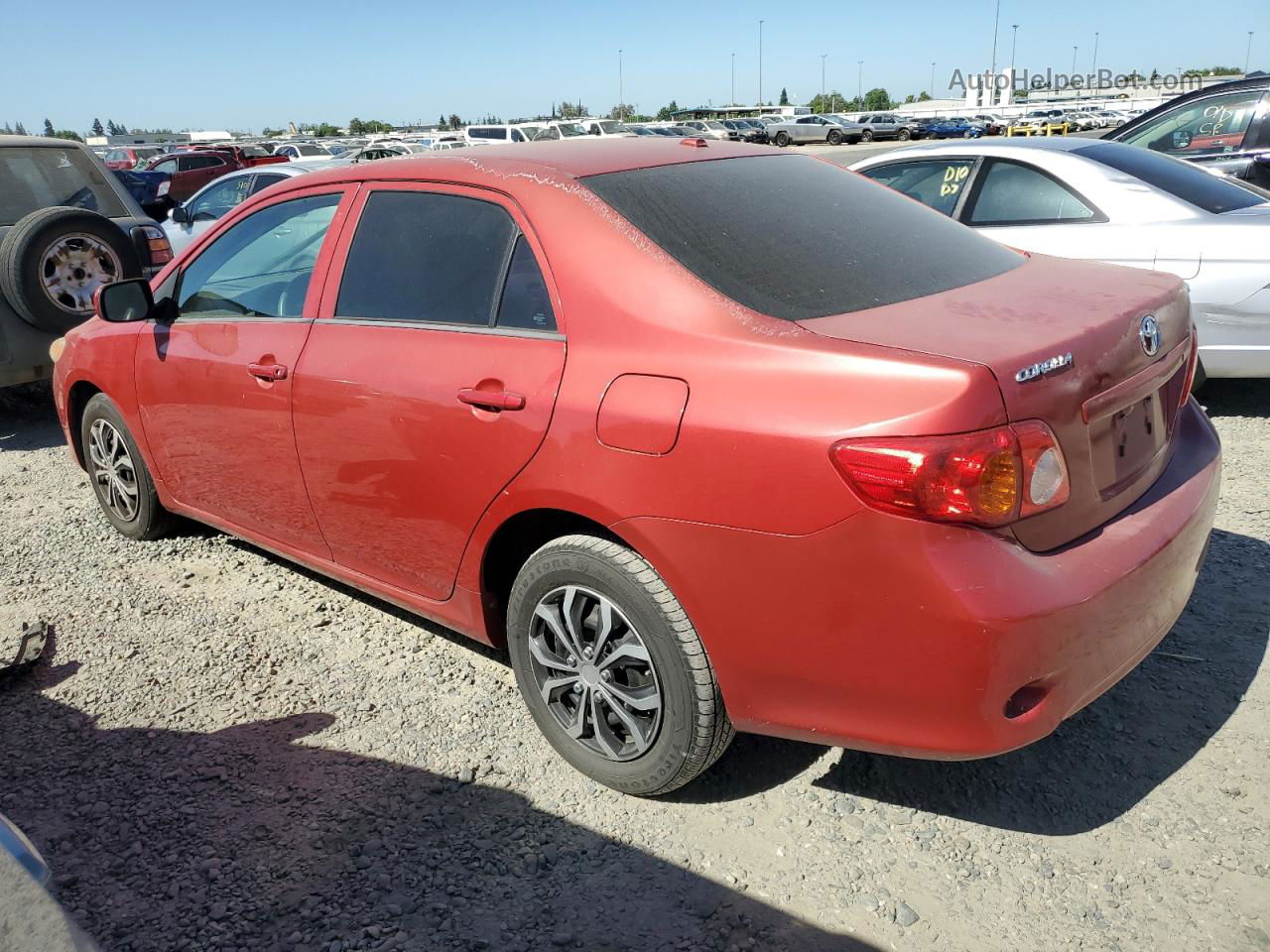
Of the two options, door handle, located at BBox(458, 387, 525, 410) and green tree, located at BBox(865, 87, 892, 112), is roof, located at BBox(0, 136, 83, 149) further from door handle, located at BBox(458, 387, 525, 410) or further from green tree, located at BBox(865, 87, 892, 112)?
green tree, located at BBox(865, 87, 892, 112)

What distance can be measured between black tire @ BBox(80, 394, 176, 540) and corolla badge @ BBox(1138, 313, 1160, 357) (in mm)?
3872

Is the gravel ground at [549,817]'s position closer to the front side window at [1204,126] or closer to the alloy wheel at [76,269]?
the alloy wheel at [76,269]

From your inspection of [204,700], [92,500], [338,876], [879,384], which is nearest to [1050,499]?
[879,384]

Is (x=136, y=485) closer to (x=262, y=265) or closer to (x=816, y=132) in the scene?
(x=262, y=265)

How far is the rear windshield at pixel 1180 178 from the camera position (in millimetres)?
5566

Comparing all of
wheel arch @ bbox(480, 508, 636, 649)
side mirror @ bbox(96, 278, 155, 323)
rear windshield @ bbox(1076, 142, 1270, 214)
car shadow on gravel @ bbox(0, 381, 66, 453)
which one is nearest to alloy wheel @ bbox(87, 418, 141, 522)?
side mirror @ bbox(96, 278, 155, 323)

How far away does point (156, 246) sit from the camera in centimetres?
719

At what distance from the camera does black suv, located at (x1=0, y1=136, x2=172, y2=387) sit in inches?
237

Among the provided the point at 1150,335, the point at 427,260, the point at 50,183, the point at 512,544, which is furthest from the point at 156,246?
the point at 1150,335

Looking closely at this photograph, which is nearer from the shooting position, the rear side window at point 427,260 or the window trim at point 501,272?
the window trim at point 501,272

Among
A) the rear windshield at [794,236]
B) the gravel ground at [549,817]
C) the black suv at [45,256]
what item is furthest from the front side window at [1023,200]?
the black suv at [45,256]

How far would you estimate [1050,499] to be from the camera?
2238 mm

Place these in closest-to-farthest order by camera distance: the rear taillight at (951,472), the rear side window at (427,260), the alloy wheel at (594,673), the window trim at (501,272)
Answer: the rear taillight at (951,472) → the alloy wheel at (594,673) → the window trim at (501,272) → the rear side window at (427,260)

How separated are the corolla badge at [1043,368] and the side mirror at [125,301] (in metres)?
3.33
